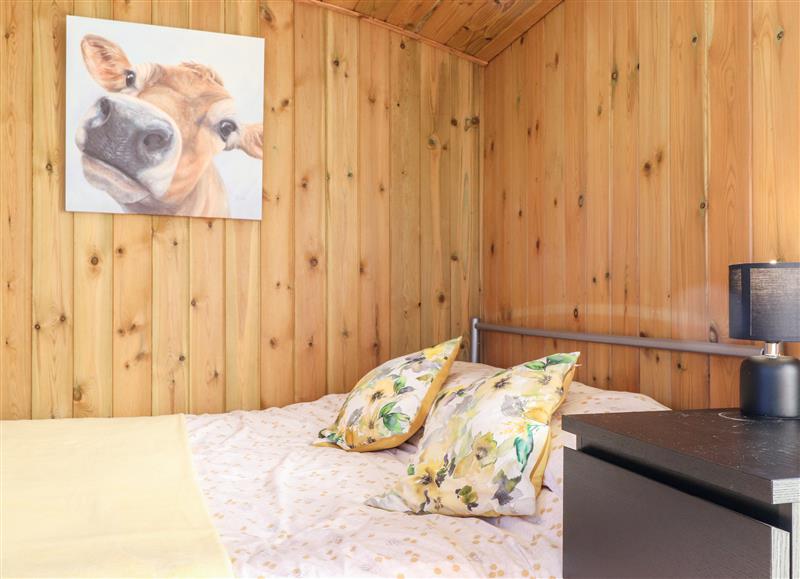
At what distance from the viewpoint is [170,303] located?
8.13ft

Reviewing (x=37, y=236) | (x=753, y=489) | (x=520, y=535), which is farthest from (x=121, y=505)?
(x=37, y=236)

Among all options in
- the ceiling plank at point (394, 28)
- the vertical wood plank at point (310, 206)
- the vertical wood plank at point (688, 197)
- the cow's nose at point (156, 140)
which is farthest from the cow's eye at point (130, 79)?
the vertical wood plank at point (688, 197)

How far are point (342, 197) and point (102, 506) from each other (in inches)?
64.3

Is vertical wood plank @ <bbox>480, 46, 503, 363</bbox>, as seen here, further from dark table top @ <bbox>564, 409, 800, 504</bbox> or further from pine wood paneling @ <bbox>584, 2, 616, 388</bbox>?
dark table top @ <bbox>564, 409, 800, 504</bbox>

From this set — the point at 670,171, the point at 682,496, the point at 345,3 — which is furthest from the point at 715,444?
the point at 345,3

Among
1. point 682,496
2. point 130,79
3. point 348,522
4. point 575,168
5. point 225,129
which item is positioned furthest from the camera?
point 225,129

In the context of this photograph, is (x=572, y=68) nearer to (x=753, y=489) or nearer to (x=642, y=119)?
(x=642, y=119)

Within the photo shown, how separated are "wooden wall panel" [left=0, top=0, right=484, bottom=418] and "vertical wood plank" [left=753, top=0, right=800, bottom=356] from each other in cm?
149

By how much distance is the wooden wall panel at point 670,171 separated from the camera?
4.68ft

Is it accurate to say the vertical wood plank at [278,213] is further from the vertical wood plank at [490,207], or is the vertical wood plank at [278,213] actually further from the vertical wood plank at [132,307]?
the vertical wood plank at [490,207]

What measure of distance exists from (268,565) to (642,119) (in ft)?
4.89

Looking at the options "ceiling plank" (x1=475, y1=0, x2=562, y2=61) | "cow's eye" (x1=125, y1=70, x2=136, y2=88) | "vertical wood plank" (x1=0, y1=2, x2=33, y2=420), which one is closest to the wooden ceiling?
"ceiling plank" (x1=475, y1=0, x2=562, y2=61)

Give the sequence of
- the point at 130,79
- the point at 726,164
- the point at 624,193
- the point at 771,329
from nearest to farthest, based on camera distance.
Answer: the point at 771,329, the point at 726,164, the point at 624,193, the point at 130,79

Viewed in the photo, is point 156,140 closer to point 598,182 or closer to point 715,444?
point 598,182
